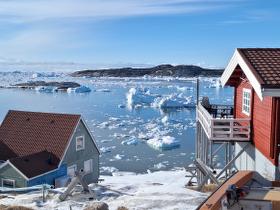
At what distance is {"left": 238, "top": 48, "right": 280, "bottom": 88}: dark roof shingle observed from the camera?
12.0 m

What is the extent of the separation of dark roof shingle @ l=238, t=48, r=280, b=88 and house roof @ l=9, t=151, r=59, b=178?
1184 cm

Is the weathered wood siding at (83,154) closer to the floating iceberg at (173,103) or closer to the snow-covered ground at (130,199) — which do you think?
the snow-covered ground at (130,199)

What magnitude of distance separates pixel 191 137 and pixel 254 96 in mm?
32419

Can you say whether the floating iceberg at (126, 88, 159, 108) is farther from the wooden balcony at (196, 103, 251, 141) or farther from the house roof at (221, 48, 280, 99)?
the wooden balcony at (196, 103, 251, 141)

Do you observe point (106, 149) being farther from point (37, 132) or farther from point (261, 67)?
point (261, 67)

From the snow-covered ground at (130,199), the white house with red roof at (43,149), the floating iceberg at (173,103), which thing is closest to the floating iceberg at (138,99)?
the floating iceberg at (173,103)

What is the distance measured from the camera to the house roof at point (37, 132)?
23.9 metres

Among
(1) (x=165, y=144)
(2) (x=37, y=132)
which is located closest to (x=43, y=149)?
(2) (x=37, y=132)

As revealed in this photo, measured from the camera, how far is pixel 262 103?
13.4 m

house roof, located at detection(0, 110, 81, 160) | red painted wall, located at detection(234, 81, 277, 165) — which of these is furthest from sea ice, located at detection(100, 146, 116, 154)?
red painted wall, located at detection(234, 81, 277, 165)

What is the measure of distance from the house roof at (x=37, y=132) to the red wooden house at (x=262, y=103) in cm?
1049

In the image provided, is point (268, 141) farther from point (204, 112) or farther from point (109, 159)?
point (109, 159)

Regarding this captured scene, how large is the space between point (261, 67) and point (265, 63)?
357 millimetres

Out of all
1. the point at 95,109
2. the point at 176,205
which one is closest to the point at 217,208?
the point at 176,205
